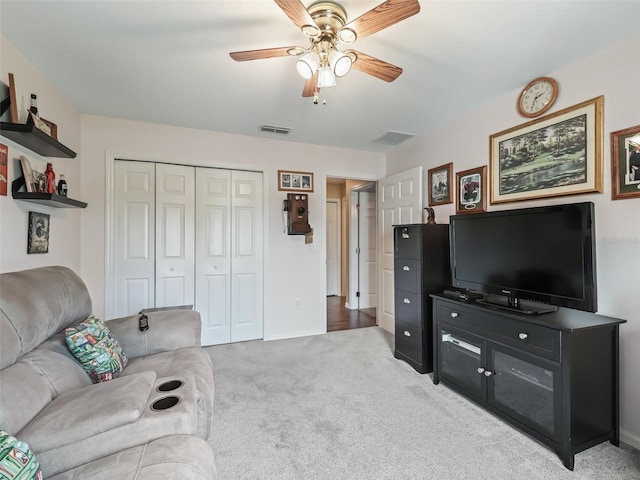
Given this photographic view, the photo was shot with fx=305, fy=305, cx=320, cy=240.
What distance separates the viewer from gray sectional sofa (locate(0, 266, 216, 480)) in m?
0.99

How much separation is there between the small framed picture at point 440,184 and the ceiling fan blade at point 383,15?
2.00 metres

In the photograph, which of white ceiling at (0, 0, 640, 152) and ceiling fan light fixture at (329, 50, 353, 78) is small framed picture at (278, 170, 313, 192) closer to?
white ceiling at (0, 0, 640, 152)

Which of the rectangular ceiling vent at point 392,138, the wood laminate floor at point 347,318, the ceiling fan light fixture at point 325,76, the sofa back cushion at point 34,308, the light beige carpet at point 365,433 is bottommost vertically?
the light beige carpet at point 365,433

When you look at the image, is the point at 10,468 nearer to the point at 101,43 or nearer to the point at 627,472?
the point at 101,43

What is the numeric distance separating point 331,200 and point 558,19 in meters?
4.99

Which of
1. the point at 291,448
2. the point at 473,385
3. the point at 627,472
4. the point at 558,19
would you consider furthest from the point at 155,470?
the point at 558,19

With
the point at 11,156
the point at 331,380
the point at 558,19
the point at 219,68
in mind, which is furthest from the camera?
the point at 331,380

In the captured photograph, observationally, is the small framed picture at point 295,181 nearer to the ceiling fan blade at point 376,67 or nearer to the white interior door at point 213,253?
the white interior door at point 213,253

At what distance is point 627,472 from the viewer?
5.07 ft

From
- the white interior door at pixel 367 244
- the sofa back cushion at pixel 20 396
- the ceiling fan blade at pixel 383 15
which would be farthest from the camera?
the white interior door at pixel 367 244

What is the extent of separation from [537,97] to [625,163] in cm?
80

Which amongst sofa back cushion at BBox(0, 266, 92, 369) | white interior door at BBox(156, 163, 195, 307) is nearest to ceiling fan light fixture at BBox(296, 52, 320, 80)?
sofa back cushion at BBox(0, 266, 92, 369)

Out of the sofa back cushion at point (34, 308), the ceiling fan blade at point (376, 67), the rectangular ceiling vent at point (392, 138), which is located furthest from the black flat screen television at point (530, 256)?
the sofa back cushion at point (34, 308)

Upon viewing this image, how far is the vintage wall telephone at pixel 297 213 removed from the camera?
3629 mm
